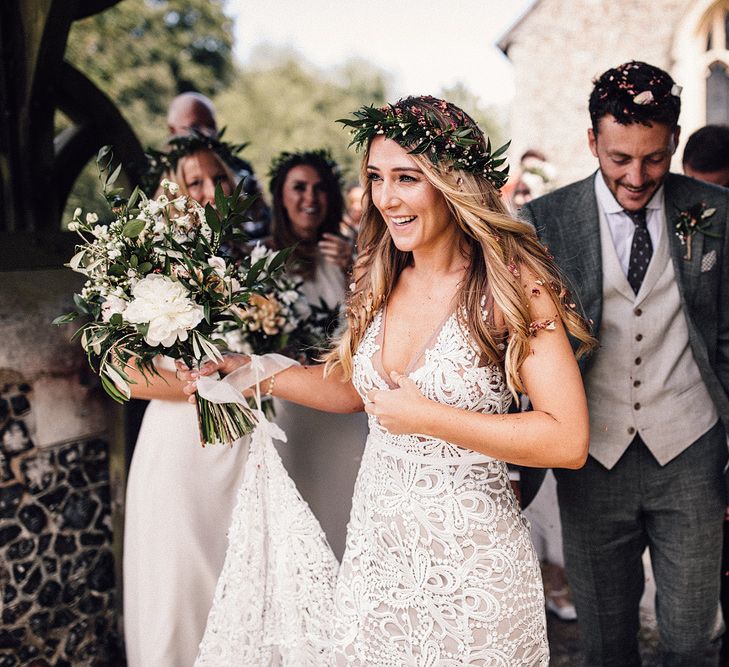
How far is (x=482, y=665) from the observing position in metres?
2.28

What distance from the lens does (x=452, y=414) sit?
223 cm

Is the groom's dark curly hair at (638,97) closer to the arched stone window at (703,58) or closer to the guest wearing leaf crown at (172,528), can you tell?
the guest wearing leaf crown at (172,528)

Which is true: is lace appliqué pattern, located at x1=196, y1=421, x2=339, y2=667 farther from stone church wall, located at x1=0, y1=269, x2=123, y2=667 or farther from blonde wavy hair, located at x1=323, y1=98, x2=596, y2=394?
stone church wall, located at x1=0, y1=269, x2=123, y2=667

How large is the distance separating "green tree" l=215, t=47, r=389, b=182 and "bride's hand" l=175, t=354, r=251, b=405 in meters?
34.1

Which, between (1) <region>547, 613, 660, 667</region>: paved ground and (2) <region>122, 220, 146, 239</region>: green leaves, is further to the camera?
(1) <region>547, 613, 660, 667</region>: paved ground

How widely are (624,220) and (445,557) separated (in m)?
1.53

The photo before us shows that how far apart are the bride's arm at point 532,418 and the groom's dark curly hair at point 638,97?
1.06m

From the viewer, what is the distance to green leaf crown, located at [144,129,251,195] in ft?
12.9

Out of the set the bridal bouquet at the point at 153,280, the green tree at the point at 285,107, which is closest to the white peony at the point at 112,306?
the bridal bouquet at the point at 153,280

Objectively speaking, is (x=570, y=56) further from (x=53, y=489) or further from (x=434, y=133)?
(x=434, y=133)

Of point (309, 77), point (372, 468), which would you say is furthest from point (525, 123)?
point (309, 77)

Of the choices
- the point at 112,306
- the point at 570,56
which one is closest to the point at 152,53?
the point at 570,56

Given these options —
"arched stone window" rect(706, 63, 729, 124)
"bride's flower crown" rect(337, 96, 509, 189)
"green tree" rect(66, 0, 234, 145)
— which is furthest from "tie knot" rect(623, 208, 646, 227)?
"green tree" rect(66, 0, 234, 145)

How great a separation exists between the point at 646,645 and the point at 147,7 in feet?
119
